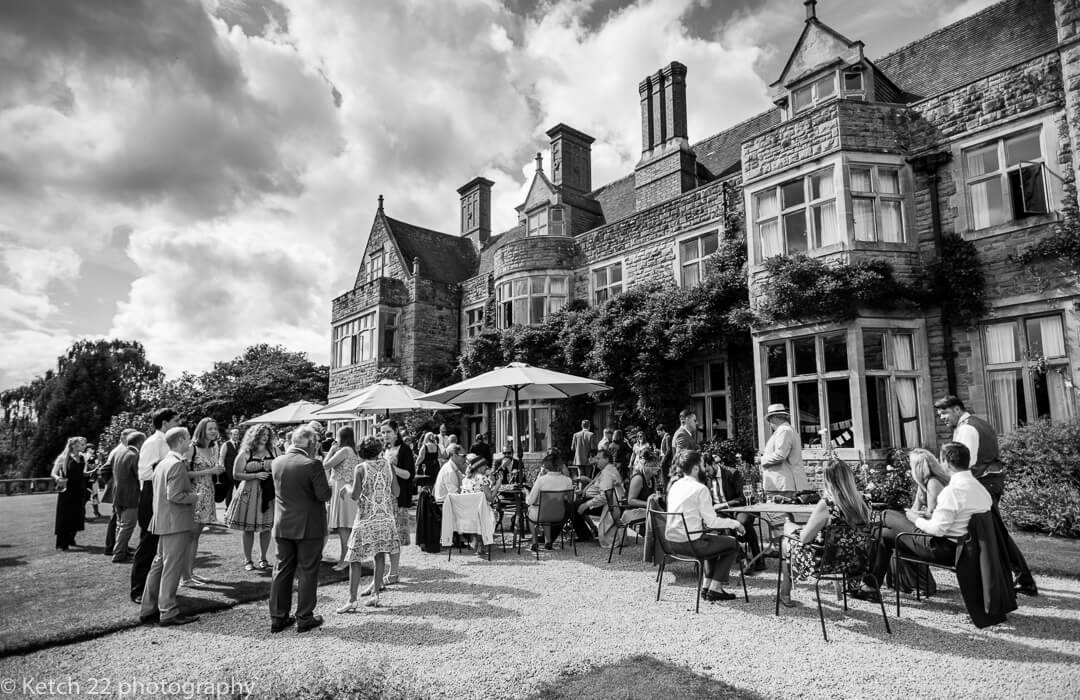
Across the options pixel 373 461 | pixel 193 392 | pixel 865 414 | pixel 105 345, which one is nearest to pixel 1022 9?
pixel 865 414

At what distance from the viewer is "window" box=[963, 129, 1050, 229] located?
11.1 metres

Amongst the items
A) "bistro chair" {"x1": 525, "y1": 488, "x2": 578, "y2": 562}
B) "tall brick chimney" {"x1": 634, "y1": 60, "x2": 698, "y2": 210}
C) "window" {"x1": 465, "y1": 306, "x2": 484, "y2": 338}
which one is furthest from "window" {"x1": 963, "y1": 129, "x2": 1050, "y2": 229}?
"window" {"x1": 465, "y1": 306, "x2": 484, "y2": 338}

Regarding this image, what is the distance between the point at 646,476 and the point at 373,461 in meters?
4.36

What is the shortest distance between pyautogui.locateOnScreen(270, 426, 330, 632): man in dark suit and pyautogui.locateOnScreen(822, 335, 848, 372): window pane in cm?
1076

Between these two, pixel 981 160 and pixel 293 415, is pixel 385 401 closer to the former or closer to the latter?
pixel 293 415

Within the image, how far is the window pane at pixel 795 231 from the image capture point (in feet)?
44.2

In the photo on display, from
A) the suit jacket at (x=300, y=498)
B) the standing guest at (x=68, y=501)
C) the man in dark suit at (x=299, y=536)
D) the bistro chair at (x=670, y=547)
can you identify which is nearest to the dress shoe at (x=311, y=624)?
the man in dark suit at (x=299, y=536)

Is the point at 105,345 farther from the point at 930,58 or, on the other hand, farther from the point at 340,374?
the point at 930,58

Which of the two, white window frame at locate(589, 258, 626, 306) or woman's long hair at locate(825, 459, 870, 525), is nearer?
woman's long hair at locate(825, 459, 870, 525)

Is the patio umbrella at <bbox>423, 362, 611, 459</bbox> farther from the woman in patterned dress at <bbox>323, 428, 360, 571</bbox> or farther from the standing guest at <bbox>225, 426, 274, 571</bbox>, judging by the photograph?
the standing guest at <bbox>225, 426, 274, 571</bbox>

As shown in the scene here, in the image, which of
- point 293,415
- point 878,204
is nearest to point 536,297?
point 293,415

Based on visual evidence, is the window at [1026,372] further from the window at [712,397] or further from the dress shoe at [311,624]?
the dress shoe at [311,624]

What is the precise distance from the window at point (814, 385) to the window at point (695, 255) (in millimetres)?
3622

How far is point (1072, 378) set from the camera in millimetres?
10430
